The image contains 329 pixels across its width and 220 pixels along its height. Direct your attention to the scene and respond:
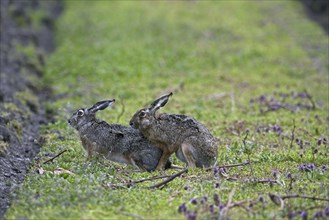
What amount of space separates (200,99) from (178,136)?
661 cm

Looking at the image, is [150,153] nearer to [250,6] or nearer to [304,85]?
[304,85]

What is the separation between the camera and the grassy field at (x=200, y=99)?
731 cm

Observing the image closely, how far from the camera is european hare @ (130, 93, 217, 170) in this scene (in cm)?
921

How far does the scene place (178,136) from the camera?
929cm

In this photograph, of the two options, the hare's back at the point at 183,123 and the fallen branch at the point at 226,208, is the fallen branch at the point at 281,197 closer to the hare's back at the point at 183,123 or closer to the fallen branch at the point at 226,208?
the fallen branch at the point at 226,208

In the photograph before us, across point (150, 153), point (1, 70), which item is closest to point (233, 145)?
point (150, 153)

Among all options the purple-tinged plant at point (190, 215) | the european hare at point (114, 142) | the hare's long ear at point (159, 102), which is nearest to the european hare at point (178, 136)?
the hare's long ear at point (159, 102)

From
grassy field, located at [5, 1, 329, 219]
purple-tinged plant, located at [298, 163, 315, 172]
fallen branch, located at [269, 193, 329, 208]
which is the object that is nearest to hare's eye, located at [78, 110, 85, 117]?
grassy field, located at [5, 1, 329, 219]

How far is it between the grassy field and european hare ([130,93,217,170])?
0.34 m

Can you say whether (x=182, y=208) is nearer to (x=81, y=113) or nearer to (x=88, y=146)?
(x=88, y=146)

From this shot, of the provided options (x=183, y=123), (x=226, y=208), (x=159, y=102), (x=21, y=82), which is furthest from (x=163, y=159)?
(x=21, y=82)

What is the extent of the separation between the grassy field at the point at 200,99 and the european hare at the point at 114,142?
0.83ft

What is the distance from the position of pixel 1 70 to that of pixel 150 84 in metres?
4.11

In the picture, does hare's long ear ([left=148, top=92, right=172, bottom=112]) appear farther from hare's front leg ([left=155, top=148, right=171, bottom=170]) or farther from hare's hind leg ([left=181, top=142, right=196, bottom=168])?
hare's hind leg ([left=181, top=142, right=196, bottom=168])
